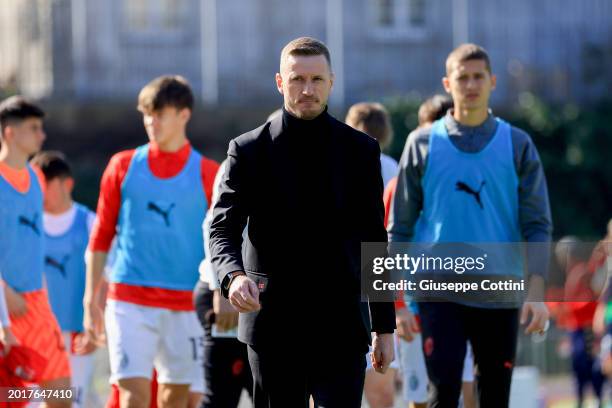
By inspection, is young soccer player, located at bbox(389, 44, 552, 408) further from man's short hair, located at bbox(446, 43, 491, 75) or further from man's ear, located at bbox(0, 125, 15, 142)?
man's ear, located at bbox(0, 125, 15, 142)

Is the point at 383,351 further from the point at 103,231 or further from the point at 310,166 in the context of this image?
the point at 103,231

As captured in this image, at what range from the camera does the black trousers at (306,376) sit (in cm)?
573

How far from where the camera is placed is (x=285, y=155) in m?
5.86

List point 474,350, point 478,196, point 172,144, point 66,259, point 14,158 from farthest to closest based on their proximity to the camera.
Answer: point 66,259 < point 14,158 < point 172,144 < point 478,196 < point 474,350

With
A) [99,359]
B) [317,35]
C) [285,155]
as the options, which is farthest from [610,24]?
[285,155]

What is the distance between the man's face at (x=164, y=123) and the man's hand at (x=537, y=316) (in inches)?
106

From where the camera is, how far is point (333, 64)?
81.8 feet

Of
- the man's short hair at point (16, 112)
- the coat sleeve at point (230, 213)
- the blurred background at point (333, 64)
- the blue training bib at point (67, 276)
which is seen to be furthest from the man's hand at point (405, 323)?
the blurred background at point (333, 64)

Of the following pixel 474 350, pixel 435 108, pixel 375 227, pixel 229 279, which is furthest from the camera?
pixel 435 108

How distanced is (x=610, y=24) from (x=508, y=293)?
20.5m

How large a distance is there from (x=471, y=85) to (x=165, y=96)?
2.04 metres

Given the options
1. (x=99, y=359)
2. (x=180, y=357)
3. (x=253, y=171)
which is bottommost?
(x=99, y=359)

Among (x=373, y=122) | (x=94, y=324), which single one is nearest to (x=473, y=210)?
(x=373, y=122)

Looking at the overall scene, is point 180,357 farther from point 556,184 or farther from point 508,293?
point 556,184
